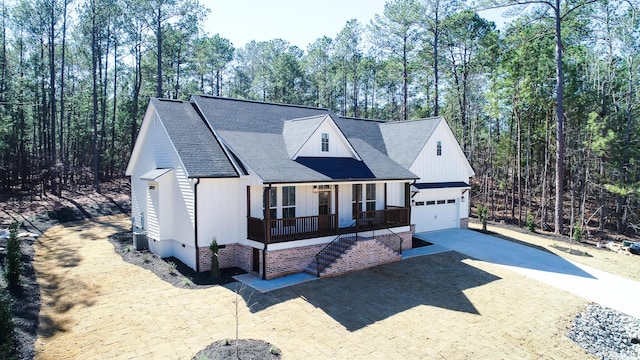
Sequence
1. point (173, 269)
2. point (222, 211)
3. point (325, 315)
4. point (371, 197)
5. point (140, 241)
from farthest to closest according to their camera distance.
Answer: point (371, 197) < point (140, 241) < point (222, 211) < point (173, 269) < point (325, 315)

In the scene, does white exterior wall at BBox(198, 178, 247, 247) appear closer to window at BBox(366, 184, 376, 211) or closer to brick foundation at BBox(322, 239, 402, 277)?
brick foundation at BBox(322, 239, 402, 277)

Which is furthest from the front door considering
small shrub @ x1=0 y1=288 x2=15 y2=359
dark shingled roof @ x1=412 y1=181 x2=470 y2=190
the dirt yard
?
the dirt yard

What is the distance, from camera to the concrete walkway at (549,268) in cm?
1250

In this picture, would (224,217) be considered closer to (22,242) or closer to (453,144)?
(22,242)

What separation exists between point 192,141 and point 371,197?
28.2 feet

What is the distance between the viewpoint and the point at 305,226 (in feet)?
46.9

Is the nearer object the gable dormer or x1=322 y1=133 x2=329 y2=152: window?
the gable dormer

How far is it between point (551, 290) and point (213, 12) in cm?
3176

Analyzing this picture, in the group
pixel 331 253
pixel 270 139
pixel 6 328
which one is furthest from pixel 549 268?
pixel 6 328

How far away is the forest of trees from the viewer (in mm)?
25906

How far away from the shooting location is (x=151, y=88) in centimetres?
3831

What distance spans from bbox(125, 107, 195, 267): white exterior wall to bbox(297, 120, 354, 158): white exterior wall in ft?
16.5

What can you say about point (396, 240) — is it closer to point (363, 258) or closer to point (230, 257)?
point (363, 258)

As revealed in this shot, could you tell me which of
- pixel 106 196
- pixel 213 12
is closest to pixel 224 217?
pixel 106 196
